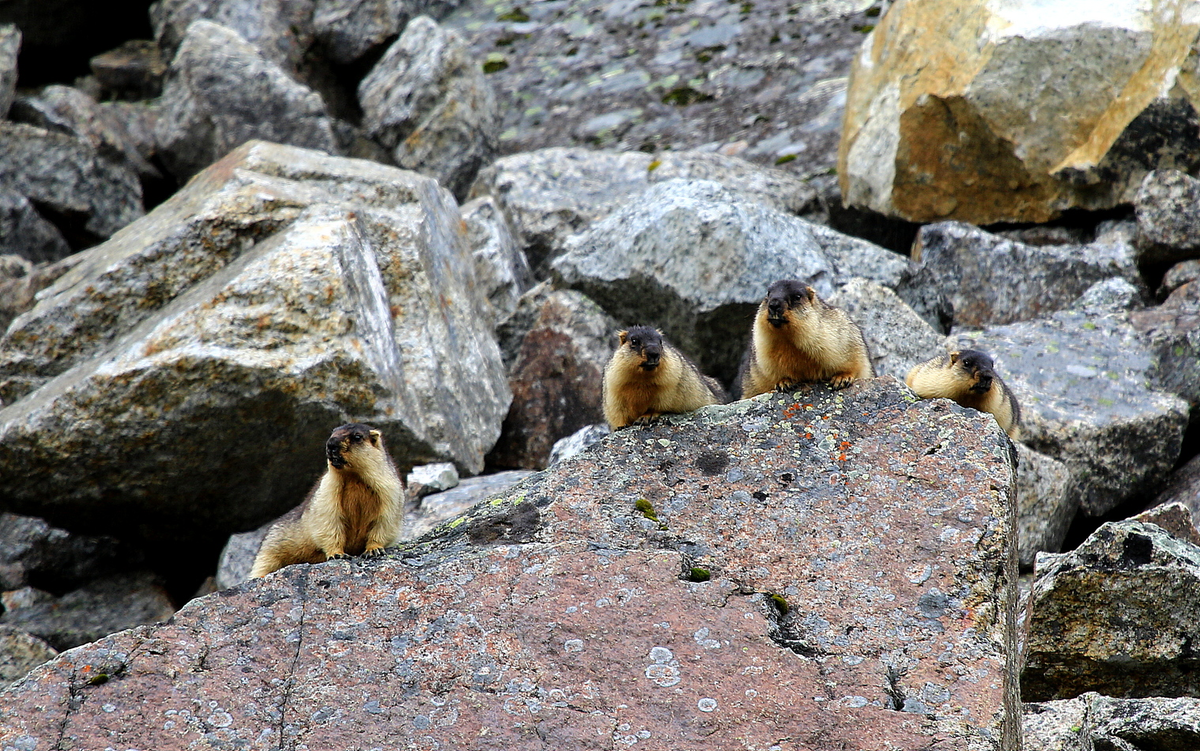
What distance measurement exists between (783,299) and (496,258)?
17.9 feet

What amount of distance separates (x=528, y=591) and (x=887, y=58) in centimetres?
935

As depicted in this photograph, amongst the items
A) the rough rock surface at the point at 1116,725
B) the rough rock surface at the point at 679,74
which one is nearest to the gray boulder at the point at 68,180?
the rough rock surface at the point at 679,74

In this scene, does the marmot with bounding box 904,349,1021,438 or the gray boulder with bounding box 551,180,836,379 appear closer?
the marmot with bounding box 904,349,1021,438

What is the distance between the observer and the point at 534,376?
10570 mm

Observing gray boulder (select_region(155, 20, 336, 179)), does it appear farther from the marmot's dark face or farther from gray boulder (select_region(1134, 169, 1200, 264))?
gray boulder (select_region(1134, 169, 1200, 264))

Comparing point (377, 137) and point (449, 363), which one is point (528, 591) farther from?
point (377, 137)

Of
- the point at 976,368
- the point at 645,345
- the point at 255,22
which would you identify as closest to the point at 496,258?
the point at 645,345

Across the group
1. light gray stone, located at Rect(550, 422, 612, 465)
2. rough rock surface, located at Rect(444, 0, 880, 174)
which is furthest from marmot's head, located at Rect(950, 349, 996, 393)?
rough rock surface, located at Rect(444, 0, 880, 174)

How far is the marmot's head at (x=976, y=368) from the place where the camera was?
7602mm

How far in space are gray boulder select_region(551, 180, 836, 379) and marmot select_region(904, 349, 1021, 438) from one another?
214cm

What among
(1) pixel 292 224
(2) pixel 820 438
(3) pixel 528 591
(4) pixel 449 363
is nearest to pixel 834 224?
(4) pixel 449 363

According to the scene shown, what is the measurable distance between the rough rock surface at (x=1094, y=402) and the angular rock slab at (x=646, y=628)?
11.0 feet

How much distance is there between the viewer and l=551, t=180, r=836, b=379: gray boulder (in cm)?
1005

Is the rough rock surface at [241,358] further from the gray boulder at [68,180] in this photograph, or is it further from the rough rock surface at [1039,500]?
the rough rock surface at [1039,500]
